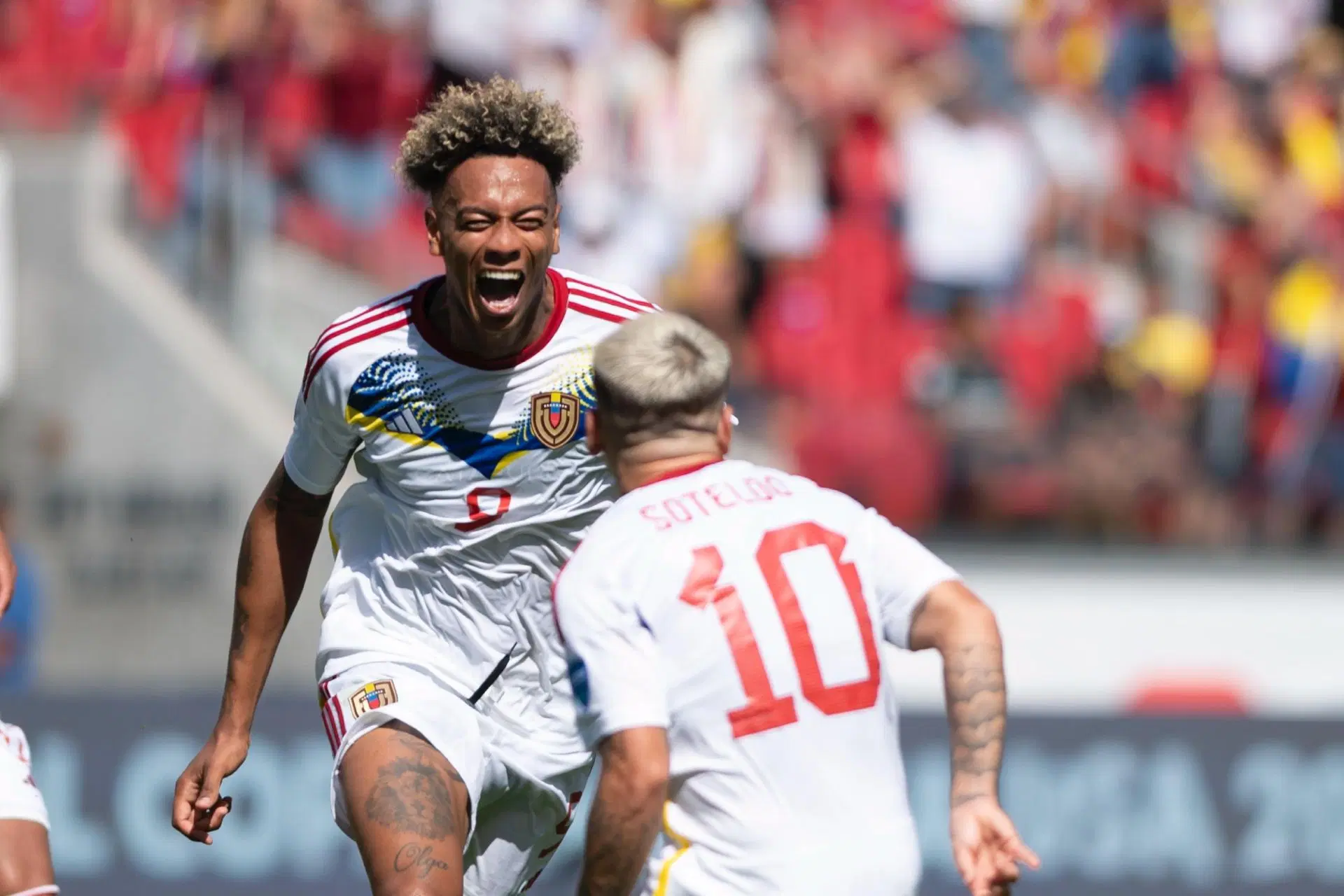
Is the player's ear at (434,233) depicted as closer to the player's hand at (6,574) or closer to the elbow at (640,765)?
the player's hand at (6,574)

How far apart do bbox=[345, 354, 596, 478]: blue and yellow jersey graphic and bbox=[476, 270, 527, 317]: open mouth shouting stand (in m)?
0.27

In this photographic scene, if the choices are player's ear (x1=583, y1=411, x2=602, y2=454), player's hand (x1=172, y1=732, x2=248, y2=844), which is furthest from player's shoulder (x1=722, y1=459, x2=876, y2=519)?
player's hand (x1=172, y1=732, x2=248, y2=844)

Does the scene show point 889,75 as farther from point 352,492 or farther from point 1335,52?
point 352,492

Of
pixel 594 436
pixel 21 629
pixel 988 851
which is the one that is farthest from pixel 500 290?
pixel 21 629

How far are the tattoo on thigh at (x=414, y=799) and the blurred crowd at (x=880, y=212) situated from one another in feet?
18.9

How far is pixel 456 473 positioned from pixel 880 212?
21.8ft

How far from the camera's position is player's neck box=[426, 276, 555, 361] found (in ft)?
15.5

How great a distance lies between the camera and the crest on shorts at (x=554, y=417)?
189 inches

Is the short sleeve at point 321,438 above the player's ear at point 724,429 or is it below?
below

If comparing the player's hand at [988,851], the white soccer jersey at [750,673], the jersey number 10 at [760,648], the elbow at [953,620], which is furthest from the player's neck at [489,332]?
the player's hand at [988,851]

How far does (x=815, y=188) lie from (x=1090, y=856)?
4.25 meters

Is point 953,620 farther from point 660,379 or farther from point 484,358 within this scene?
point 484,358

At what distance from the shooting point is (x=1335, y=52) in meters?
12.6

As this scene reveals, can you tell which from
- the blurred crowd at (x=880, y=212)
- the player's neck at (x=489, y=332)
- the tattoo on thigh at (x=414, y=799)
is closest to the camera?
the tattoo on thigh at (x=414, y=799)
